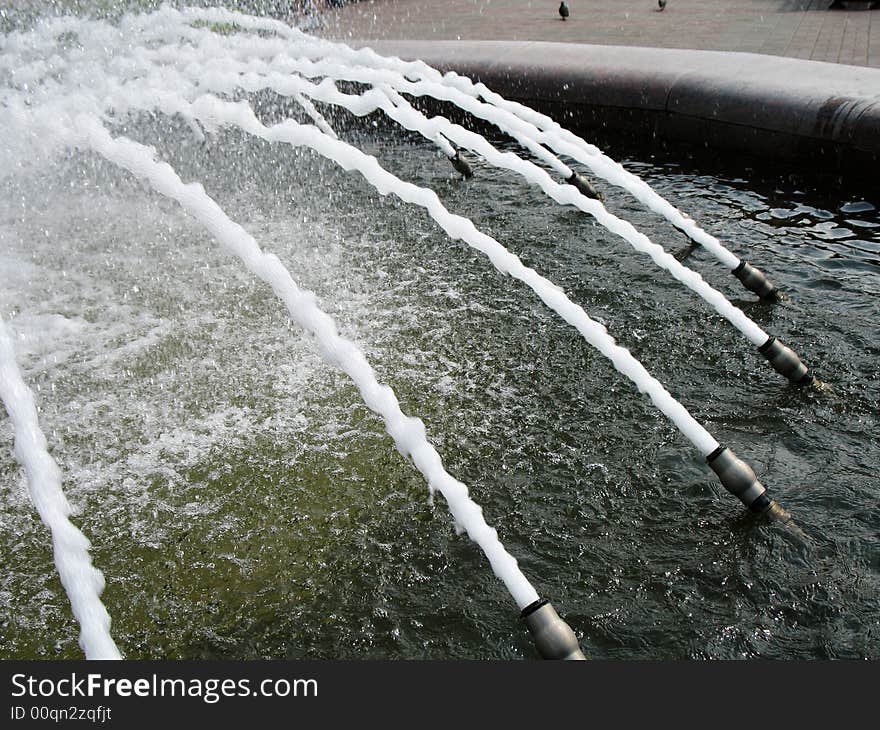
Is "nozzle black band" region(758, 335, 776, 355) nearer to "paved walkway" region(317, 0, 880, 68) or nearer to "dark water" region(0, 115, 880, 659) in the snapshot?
"dark water" region(0, 115, 880, 659)

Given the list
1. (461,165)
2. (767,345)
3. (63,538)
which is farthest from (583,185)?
(63,538)

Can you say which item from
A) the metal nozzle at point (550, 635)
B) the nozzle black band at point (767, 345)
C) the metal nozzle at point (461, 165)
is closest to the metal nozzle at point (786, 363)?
the nozzle black band at point (767, 345)

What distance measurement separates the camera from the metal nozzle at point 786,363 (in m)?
4.56

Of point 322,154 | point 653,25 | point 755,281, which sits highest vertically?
point 653,25

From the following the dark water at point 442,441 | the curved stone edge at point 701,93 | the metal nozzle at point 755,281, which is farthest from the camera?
the curved stone edge at point 701,93

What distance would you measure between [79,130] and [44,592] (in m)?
2.73

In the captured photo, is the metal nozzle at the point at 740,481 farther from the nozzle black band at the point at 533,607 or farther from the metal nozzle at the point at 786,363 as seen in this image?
the nozzle black band at the point at 533,607

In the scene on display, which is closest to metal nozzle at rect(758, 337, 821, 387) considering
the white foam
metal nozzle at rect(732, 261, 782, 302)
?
metal nozzle at rect(732, 261, 782, 302)

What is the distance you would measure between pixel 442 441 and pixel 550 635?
1.61m

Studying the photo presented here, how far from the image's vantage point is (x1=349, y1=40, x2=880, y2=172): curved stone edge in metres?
7.02

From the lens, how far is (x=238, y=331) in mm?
5398

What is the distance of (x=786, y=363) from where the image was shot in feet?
15.0

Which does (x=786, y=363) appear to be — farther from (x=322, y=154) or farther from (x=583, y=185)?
(x=322, y=154)

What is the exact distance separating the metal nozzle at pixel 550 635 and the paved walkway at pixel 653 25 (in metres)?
9.10
